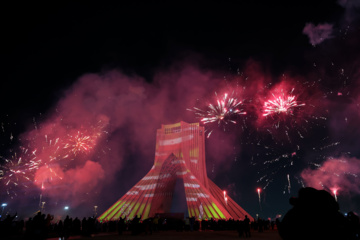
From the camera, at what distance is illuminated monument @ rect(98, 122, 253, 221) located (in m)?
28.9

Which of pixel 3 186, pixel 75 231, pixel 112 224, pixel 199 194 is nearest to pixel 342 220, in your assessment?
pixel 75 231

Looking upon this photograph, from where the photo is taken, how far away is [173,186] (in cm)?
3912

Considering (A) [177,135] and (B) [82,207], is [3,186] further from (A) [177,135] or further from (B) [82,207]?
(A) [177,135]

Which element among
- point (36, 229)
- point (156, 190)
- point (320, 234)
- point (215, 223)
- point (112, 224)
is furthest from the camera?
point (156, 190)

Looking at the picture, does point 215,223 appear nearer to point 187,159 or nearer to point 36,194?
point 187,159

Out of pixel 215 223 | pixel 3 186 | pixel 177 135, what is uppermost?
pixel 177 135

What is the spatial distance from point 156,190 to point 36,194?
47.1 meters

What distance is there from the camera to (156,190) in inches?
1344

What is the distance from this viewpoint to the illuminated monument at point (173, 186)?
28.9 m

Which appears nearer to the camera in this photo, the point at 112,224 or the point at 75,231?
the point at 75,231

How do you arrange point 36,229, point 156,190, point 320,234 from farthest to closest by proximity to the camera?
point 156,190, point 36,229, point 320,234

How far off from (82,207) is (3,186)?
2007cm

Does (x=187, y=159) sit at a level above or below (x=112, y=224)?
above

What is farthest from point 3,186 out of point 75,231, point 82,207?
point 75,231
